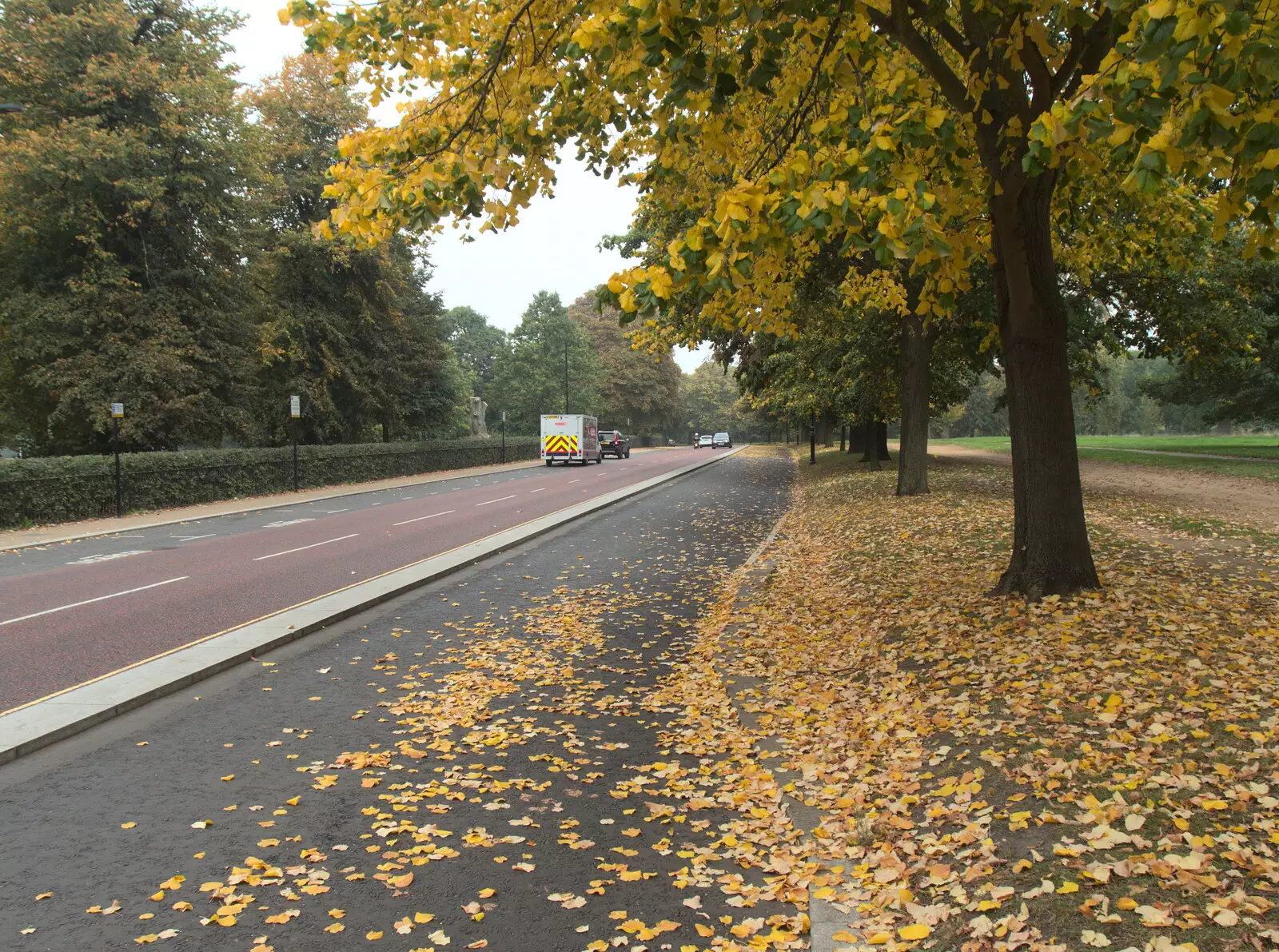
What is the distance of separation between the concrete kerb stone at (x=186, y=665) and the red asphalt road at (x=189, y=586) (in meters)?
0.36

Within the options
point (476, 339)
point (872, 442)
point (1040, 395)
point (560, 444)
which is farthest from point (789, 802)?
point (476, 339)

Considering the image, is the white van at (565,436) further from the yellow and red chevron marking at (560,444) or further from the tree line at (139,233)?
the tree line at (139,233)

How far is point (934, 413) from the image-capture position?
34.2 m

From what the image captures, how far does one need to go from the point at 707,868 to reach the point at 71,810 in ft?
11.9

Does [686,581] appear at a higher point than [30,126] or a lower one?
lower

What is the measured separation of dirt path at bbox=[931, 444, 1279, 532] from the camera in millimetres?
15336

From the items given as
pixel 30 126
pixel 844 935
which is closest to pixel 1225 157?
pixel 844 935

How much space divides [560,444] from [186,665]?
145 feet

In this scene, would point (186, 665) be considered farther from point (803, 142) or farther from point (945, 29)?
point (945, 29)

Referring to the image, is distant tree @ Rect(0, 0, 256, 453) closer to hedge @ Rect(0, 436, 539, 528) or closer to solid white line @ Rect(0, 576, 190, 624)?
hedge @ Rect(0, 436, 539, 528)

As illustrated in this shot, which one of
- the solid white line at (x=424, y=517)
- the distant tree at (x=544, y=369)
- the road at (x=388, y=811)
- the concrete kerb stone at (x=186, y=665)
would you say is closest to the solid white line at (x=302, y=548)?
the solid white line at (x=424, y=517)

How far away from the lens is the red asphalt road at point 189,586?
25.8 feet

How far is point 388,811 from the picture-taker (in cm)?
463

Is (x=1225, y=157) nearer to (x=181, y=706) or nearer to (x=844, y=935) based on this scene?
(x=844, y=935)
